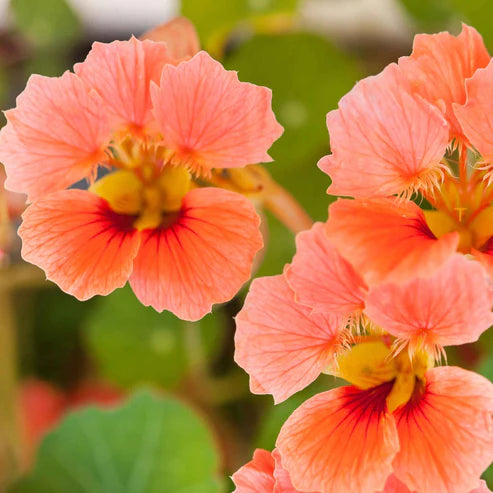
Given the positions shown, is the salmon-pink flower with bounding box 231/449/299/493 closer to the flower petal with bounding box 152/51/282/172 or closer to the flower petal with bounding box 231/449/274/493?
the flower petal with bounding box 231/449/274/493

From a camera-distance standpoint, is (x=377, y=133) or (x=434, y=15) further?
(x=434, y=15)

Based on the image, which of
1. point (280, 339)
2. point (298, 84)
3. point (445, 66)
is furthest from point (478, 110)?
point (298, 84)


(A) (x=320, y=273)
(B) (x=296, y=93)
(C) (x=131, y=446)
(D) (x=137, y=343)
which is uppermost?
(A) (x=320, y=273)

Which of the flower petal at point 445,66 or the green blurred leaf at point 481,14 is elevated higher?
the flower petal at point 445,66

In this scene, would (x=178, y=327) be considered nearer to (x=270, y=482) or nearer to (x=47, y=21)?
(x=47, y=21)

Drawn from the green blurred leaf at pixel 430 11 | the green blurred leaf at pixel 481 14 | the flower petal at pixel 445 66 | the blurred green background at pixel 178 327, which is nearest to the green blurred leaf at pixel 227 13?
the blurred green background at pixel 178 327

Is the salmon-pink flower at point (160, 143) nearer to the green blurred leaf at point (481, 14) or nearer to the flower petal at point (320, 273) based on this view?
the flower petal at point (320, 273)
